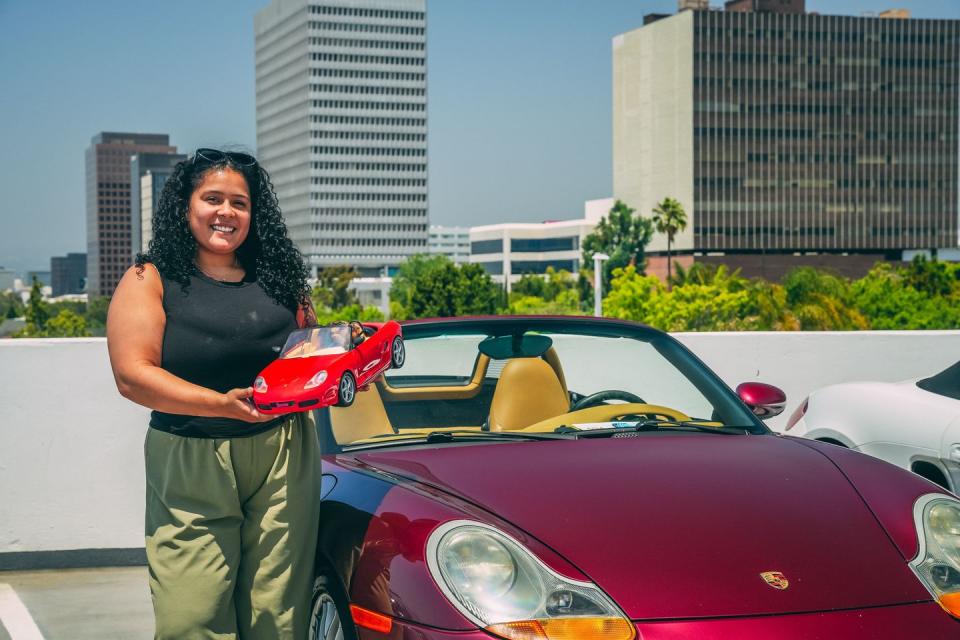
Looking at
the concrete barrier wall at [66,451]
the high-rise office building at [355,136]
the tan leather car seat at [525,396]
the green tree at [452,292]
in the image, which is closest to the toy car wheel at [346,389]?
the tan leather car seat at [525,396]

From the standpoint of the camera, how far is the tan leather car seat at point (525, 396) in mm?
3609

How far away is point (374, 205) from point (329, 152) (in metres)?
12.5

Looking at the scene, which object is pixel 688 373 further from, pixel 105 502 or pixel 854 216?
pixel 854 216

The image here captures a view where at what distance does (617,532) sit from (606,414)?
1.08 meters

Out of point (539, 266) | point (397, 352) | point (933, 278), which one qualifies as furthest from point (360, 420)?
point (539, 266)

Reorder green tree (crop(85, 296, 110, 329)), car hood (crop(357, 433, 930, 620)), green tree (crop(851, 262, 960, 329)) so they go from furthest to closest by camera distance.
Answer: green tree (crop(85, 296, 110, 329)) → green tree (crop(851, 262, 960, 329)) → car hood (crop(357, 433, 930, 620))

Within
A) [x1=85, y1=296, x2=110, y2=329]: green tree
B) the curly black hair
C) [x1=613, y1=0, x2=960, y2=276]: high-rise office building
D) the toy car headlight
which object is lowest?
[x1=85, y1=296, x2=110, y2=329]: green tree

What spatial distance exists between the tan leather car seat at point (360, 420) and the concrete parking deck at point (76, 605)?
63.3 inches

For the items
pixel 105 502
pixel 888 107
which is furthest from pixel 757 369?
pixel 888 107

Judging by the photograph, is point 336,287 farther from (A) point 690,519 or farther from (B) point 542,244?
(A) point 690,519

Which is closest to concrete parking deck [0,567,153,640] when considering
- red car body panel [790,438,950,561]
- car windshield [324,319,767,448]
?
car windshield [324,319,767,448]

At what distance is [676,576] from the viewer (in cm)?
238

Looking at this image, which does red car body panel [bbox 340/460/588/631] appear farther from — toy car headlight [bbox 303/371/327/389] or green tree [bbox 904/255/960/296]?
green tree [bbox 904/255/960/296]

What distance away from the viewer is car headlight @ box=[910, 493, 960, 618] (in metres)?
2.49
